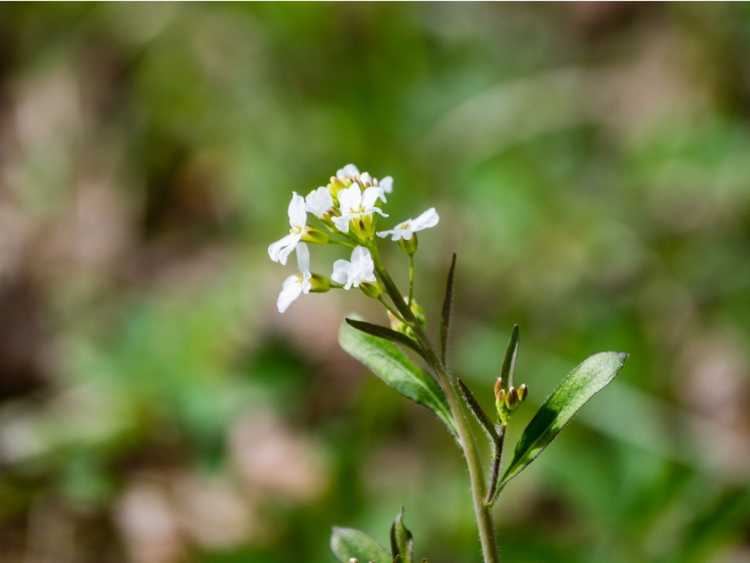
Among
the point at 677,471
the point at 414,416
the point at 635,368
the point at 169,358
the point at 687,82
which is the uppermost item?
the point at 687,82

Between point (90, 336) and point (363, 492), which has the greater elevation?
point (90, 336)

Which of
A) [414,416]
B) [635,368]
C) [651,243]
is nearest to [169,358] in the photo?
[414,416]

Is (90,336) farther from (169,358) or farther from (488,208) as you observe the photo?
(488,208)

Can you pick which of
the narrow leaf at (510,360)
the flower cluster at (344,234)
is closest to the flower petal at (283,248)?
the flower cluster at (344,234)

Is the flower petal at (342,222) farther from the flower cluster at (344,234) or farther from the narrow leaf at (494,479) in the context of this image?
the narrow leaf at (494,479)

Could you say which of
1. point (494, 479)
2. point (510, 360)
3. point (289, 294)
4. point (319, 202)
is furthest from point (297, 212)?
point (494, 479)

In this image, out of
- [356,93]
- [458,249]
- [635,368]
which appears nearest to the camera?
[635,368]

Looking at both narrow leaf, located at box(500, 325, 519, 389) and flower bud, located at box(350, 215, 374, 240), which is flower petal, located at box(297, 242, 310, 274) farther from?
narrow leaf, located at box(500, 325, 519, 389)
